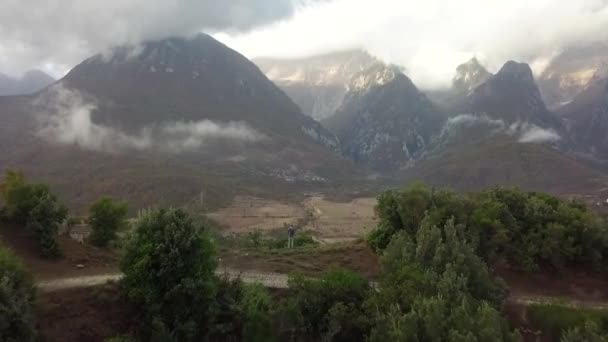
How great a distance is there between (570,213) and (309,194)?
162m

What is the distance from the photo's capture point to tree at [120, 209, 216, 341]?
23.5 metres

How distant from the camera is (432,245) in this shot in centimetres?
2788

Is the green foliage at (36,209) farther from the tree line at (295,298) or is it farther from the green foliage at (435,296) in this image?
the green foliage at (435,296)

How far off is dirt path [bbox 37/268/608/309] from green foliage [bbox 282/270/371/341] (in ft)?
13.9

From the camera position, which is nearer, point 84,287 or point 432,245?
point 84,287

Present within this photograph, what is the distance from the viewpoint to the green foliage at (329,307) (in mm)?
24859

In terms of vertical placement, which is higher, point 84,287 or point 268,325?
point 84,287

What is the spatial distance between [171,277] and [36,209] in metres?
11.4

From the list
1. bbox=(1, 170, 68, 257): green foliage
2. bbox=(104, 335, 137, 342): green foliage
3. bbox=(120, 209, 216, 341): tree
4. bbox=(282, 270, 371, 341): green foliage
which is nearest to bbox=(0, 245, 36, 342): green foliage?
bbox=(104, 335, 137, 342): green foliage

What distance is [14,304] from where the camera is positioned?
19094 mm

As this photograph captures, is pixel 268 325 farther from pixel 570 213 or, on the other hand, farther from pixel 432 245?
pixel 570 213

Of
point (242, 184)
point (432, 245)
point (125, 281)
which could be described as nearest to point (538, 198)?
point (432, 245)

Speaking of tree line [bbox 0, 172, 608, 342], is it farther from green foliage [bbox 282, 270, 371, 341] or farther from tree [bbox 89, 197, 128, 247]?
tree [bbox 89, 197, 128, 247]

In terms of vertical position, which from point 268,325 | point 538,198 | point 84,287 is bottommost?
point 268,325
